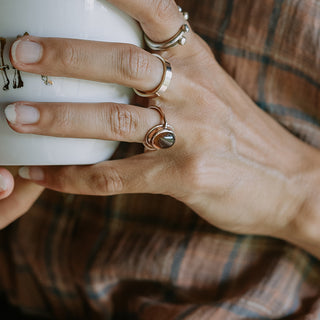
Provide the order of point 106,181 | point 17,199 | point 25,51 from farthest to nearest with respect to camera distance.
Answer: point 17,199
point 106,181
point 25,51

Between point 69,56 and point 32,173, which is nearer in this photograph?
point 69,56

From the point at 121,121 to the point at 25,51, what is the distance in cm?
12

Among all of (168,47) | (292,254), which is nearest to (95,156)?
(168,47)

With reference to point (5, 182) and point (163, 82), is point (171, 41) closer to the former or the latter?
point (163, 82)

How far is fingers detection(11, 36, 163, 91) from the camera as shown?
0.36 meters

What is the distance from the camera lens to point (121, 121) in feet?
1.42

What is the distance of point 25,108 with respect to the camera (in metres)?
0.38

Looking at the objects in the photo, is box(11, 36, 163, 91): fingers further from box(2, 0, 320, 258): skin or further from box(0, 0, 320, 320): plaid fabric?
box(0, 0, 320, 320): plaid fabric

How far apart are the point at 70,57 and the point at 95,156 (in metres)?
Result: 0.13

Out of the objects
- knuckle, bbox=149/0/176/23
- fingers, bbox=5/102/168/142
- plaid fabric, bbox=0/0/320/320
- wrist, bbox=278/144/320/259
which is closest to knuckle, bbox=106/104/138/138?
fingers, bbox=5/102/168/142

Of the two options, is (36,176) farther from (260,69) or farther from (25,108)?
(260,69)

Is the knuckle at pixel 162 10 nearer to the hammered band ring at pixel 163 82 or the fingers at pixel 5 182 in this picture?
the hammered band ring at pixel 163 82

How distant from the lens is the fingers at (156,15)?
0.39 m

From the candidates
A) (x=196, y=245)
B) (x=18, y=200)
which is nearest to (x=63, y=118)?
(x=18, y=200)
